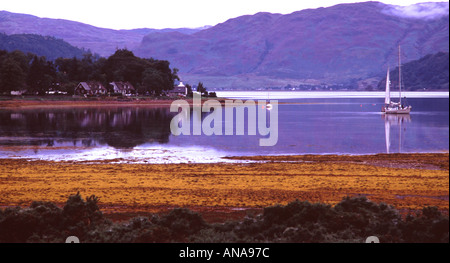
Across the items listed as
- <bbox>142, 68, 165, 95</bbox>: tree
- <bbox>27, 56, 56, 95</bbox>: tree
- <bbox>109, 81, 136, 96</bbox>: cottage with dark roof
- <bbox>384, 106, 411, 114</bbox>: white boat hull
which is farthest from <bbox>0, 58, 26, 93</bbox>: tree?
<bbox>384, 106, 411, 114</bbox>: white boat hull

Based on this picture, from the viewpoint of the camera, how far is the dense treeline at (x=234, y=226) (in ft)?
42.7

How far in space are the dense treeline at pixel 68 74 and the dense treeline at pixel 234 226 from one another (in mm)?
139233

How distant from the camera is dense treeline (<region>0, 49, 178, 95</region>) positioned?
145 metres

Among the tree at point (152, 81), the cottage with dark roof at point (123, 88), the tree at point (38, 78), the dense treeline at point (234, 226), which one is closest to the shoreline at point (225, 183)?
the dense treeline at point (234, 226)

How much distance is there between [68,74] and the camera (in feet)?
598

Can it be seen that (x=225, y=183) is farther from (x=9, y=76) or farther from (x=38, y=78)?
(x=38, y=78)

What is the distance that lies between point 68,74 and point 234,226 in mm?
178540

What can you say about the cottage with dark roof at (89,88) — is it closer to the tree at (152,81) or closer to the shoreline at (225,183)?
the tree at (152,81)

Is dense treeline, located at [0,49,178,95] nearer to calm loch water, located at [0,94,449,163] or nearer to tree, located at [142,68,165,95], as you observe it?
tree, located at [142,68,165,95]

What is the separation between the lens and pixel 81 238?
46.5 ft

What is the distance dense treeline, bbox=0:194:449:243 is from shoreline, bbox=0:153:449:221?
476 centimetres

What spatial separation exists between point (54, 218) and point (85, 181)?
47.9ft
